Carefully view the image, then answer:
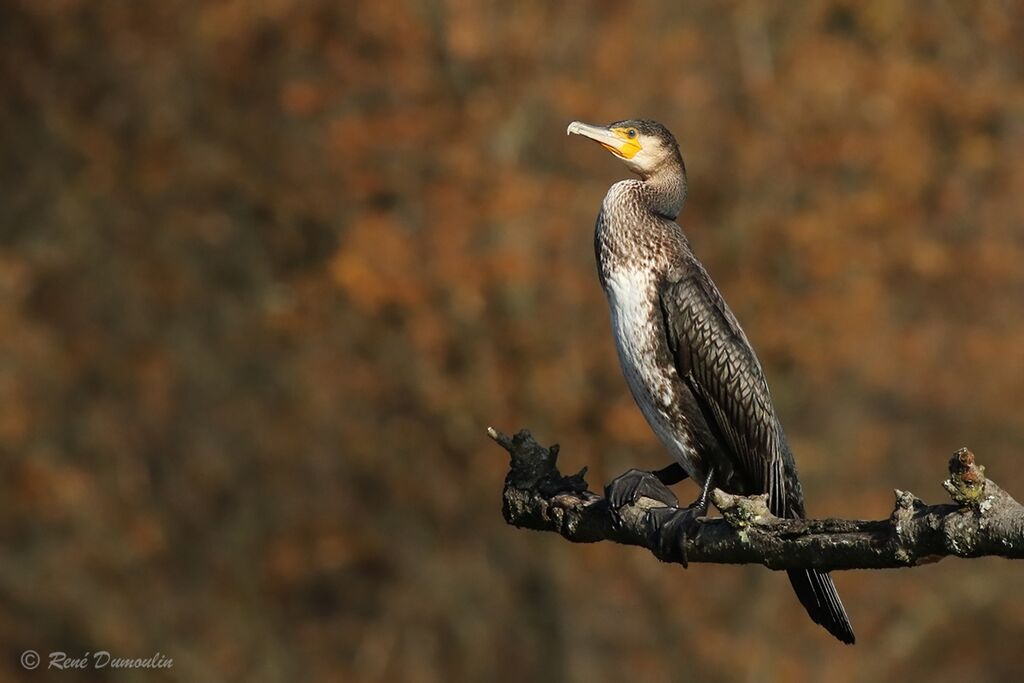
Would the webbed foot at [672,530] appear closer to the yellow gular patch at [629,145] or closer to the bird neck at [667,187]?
the bird neck at [667,187]

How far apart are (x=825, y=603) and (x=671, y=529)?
744mm

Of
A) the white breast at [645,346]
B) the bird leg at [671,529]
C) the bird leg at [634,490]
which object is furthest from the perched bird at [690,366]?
the bird leg at [671,529]

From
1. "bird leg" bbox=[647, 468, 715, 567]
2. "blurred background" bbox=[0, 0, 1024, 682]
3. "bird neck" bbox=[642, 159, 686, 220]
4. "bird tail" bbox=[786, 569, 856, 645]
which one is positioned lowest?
"blurred background" bbox=[0, 0, 1024, 682]

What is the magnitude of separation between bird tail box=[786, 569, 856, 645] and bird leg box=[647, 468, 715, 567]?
20.9 inches

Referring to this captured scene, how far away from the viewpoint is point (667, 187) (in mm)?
6902

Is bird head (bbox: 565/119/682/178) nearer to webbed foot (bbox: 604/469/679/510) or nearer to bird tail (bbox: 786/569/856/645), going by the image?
webbed foot (bbox: 604/469/679/510)

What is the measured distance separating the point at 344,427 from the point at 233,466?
1267 millimetres

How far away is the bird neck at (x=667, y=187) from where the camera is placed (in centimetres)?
686

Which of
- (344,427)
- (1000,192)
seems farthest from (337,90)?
(1000,192)

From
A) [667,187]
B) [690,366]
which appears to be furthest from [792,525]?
[667,187]

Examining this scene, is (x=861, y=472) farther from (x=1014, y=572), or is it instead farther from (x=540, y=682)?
(x=540, y=682)

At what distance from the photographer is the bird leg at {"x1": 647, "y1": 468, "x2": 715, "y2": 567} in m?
5.27

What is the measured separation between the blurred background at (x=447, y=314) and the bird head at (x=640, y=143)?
9.10m

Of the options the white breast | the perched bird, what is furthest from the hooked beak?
the white breast
